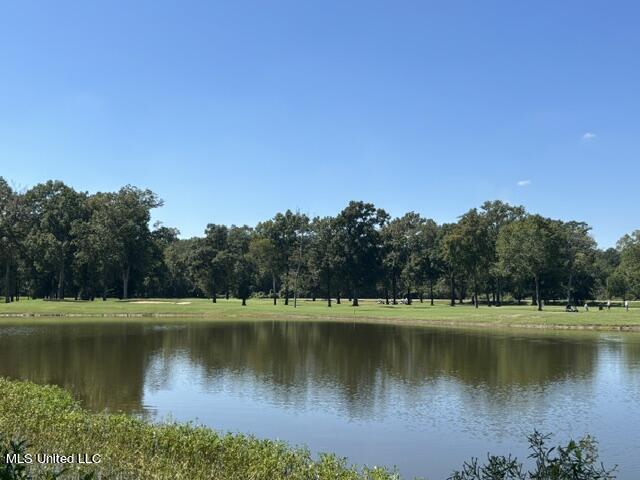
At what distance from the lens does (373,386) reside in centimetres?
2783

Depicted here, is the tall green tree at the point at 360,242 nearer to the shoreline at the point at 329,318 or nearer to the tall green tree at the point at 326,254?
the tall green tree at the point at 326,254

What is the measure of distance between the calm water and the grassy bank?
507 cm

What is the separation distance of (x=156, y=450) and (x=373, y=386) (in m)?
16.9

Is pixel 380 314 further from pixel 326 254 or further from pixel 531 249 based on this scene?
pixel 326 254

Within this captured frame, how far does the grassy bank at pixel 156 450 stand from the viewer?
35.9 ft

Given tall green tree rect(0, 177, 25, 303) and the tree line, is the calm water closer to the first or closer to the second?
the tree line

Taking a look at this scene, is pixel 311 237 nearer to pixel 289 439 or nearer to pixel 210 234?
pixel 210 234

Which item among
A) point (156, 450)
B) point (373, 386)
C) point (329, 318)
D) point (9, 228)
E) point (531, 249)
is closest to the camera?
point (156, 450)

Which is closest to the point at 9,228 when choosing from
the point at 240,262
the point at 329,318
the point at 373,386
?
the point at 240,262

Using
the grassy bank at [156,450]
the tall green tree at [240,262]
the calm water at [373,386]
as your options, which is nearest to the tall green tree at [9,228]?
the tall green tree at [240,262]

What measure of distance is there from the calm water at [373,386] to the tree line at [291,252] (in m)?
53.6

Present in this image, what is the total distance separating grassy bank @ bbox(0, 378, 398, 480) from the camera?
10.9 metres

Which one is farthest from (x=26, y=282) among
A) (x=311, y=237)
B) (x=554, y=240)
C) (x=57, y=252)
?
(x=554, y=240)

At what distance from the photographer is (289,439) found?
18.1 metres
